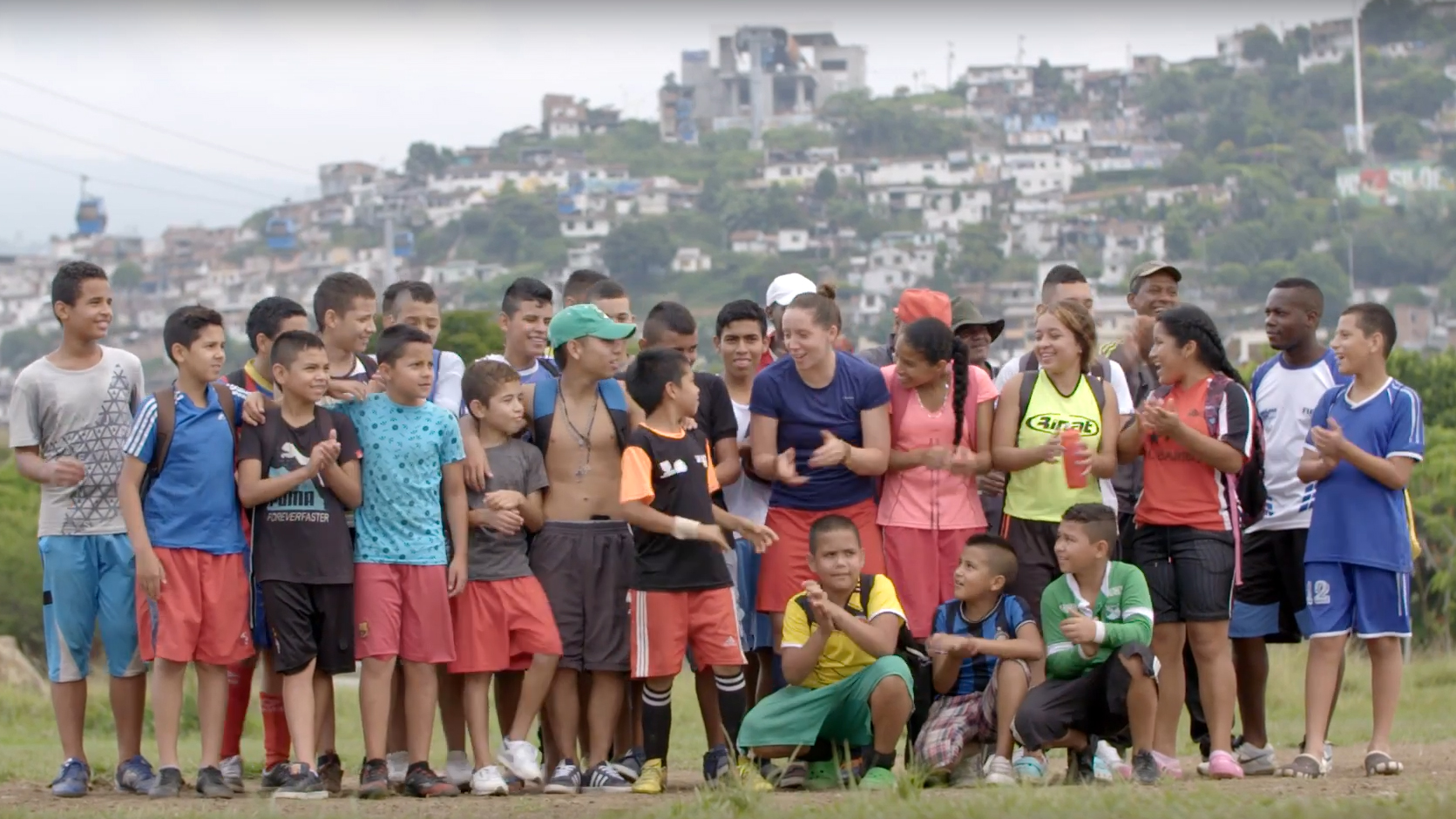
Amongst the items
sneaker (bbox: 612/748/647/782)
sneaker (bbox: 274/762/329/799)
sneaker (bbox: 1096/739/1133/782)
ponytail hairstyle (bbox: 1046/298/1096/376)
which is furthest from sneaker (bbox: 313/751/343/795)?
ponytail hairstyle (bbox: 1046/298/1096/376)

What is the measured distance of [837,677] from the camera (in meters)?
8.30

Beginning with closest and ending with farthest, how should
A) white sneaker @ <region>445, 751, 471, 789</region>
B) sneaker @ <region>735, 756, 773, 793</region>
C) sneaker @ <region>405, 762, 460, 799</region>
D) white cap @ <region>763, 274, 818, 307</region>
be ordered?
sneaker @ <region>735, 756, 773, 793</region>
sneaker @ <region>405, 762, 460, 799</region>
white sneaker @ <region>445, 751, 471, 789</region>
white cap @ <region>763, 274, 818, 307</region>

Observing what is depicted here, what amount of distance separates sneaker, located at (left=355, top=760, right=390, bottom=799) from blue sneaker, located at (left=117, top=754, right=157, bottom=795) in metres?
0.95

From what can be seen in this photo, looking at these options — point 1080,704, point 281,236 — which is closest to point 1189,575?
point 1080,704

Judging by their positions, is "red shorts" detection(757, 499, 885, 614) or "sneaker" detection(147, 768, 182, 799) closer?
"sneaker" detection(147, 768, 182, 799)

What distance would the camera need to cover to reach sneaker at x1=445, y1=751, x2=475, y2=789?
8500 millimetres

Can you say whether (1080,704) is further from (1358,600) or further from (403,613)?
(403,613)

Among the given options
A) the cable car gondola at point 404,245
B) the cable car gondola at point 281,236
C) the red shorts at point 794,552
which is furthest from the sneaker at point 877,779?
the cable car gondola at point 281,236

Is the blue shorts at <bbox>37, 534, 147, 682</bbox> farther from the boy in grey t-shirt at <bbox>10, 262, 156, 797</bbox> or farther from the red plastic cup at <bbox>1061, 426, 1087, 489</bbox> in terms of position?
the red plastic cup at <bbox>1061, 426, 1087, 489</bbox>

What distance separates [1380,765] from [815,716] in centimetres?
249

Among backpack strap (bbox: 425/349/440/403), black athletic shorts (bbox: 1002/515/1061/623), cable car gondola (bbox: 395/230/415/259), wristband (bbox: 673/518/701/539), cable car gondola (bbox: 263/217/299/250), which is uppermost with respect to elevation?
cable car gondola (bbox: 263/217/299/250)

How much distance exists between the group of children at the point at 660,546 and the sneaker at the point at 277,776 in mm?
22

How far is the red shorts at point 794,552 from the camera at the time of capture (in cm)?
862

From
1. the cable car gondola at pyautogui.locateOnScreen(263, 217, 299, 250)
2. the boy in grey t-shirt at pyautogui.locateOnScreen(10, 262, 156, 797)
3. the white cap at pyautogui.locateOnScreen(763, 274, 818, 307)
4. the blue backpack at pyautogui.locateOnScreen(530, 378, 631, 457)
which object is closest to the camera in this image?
the boy in grey t-shirt at pyautogui.locateOnScreen(10, 262, 156, 797)
